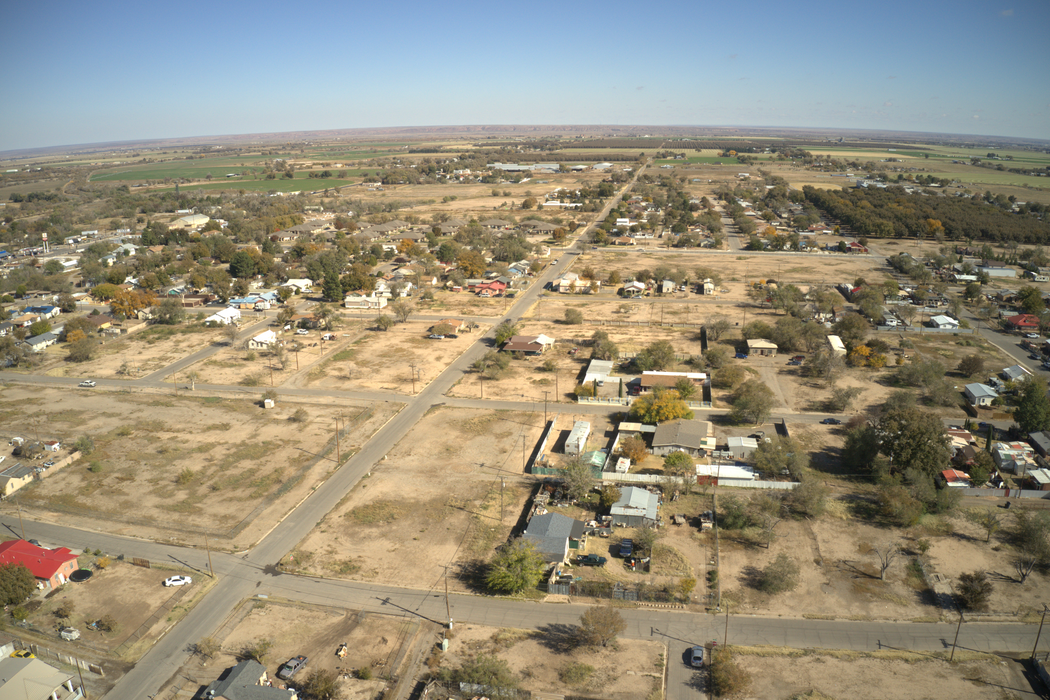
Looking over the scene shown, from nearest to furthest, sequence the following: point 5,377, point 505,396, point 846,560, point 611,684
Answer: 1. point 611,684
2. point 846,560
3. point 505,396
4. point 5,377

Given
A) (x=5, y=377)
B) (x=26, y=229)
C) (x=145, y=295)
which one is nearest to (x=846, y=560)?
(x=5, y=377)

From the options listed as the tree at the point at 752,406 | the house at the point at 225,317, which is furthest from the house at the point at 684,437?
the house at the point at 225,317

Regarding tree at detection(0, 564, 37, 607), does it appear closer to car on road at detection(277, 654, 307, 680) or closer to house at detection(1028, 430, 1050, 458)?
car on road at detection(277, 654, 307, 680)

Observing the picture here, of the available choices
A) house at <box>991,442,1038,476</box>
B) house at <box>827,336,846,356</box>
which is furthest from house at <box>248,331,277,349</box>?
house at <box>991,442,1038,476</box>

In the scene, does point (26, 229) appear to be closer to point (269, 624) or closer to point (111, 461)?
point (111, 461)

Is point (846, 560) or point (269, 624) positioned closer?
point (269, 624)

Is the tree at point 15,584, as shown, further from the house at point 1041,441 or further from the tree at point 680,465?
the house at point 1041,441

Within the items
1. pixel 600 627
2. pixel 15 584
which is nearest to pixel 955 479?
pixel 600 627

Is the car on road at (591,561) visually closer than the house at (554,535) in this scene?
No

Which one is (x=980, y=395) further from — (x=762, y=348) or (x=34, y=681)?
(x=34, y=681)
